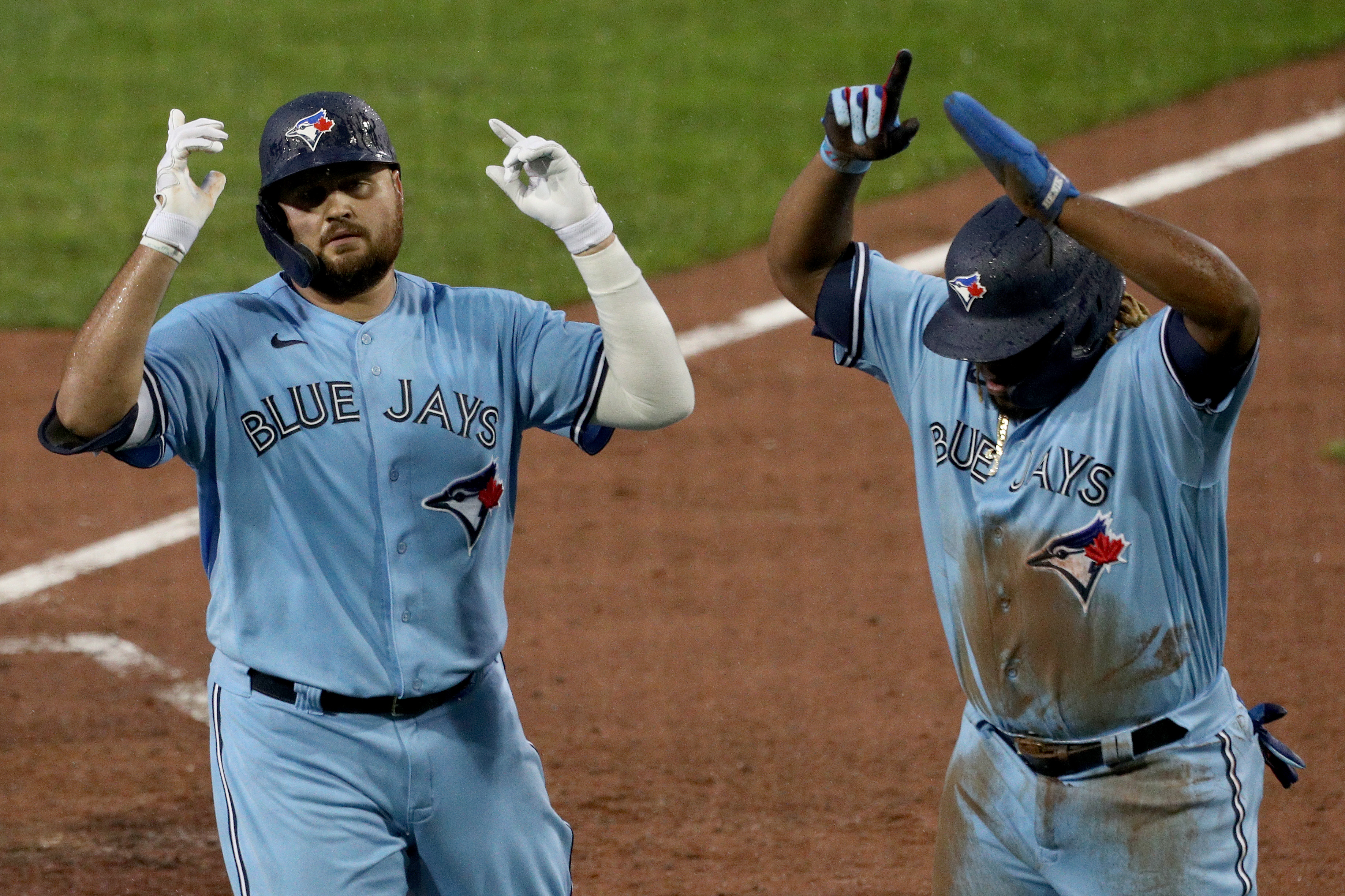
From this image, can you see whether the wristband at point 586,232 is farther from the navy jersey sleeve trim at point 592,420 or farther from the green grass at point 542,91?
the green grass at point 542,91

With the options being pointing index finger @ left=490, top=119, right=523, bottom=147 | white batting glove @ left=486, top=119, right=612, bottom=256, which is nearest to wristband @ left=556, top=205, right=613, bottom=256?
white batting glove @ left=486, top=119, right=612, bottom=256

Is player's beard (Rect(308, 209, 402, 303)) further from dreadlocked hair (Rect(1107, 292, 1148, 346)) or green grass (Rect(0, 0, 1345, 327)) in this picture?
green grass (Rect(0, 0, 1345, 327))

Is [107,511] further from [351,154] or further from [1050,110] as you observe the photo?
[1050,110]

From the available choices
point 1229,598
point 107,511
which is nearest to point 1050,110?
point 1229,598

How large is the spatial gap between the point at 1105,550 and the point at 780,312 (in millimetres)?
6406

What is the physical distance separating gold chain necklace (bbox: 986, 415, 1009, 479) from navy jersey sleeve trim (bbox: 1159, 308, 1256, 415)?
0.35 m

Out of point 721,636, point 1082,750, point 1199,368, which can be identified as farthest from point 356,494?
point 721,636

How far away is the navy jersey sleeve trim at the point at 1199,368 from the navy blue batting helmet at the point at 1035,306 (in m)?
0.20

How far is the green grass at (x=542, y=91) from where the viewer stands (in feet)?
34.1

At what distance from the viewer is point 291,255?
3238 mm

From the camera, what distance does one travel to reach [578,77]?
12742 millimetres

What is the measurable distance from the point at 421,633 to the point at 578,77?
10.0 m

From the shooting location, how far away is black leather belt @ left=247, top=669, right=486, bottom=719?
3203mm

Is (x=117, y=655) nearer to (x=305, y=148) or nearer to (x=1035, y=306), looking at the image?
(x=305, y=148)
